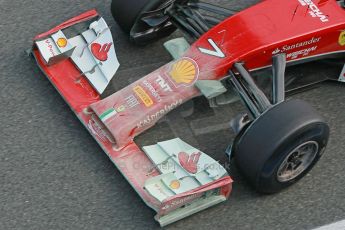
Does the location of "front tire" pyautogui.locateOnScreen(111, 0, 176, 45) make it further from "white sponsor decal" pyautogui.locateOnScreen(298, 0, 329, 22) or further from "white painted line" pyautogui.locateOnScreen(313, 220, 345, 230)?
"white painted line" pyautogui.locateOnScreen(313, 220, 345, 230)

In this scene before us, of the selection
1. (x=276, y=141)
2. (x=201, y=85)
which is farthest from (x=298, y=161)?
(x=201, y=85)

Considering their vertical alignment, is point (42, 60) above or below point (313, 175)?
above

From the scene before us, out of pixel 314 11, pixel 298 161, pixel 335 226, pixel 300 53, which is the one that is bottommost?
pixel 335 226

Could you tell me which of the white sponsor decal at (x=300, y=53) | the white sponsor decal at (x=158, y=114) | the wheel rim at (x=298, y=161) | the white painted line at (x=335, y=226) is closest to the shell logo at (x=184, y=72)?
the white sponsor decal at (x=158, y=114)

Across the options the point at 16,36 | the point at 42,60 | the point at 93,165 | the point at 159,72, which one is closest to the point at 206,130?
the point at 159,72

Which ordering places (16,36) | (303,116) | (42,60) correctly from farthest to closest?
(16,36) < (42,60) < (303,116)

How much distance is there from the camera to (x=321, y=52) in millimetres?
4012

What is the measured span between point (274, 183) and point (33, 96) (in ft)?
5.60

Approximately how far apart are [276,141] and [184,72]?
821mm

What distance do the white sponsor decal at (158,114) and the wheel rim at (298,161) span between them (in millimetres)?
734

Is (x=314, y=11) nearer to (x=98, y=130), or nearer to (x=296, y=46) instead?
(x=296, y=46)

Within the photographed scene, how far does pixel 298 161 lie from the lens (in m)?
3.56

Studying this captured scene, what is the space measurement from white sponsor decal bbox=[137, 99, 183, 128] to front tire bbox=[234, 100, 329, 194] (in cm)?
49

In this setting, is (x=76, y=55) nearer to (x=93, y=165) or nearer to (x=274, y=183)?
(x=93, y=165)
